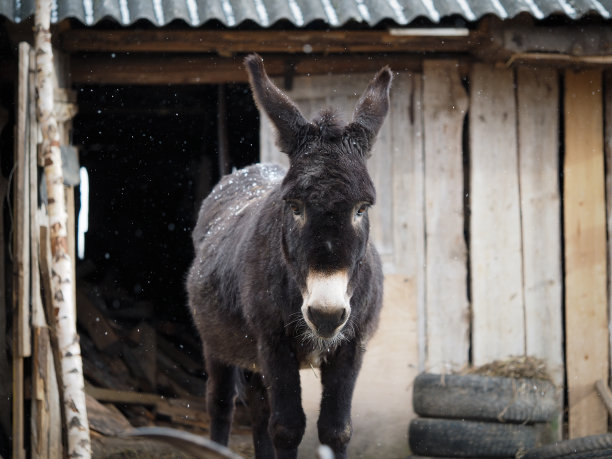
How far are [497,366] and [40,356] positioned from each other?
3.55 metres

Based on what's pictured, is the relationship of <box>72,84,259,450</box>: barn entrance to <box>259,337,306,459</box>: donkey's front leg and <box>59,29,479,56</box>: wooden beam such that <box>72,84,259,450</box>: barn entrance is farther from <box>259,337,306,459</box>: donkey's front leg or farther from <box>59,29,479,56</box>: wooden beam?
<box>259,337,306,459</box>: donkey's front leg

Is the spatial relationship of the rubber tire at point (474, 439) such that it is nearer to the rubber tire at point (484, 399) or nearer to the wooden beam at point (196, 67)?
the rubber tire at point (484, 399)

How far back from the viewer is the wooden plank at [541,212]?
6.79 meters

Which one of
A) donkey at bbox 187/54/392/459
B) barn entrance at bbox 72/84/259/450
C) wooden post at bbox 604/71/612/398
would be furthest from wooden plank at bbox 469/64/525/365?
barn entrance at bbox 72/84/259/450

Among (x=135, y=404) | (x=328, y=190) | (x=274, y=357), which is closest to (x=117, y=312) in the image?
(x=135, y=404)

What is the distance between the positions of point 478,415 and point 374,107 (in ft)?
10.2

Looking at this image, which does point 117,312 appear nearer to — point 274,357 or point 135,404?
point 135,404

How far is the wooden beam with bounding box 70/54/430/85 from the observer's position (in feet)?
22.0

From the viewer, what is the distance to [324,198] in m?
3.59

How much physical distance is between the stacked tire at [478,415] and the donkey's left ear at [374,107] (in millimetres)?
2937

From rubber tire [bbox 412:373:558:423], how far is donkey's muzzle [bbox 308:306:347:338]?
10.1 feet

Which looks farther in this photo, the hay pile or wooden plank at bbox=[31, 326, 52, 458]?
the hay pile

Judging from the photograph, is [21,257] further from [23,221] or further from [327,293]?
[327,293]

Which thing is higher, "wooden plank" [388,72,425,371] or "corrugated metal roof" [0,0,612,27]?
"corrugated metal roof" [0,0,612,27]
